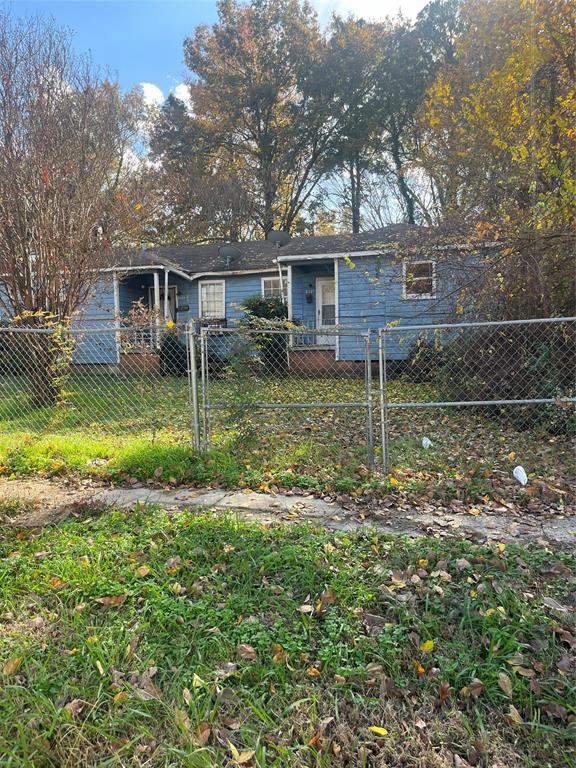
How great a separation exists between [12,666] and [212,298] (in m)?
14.6

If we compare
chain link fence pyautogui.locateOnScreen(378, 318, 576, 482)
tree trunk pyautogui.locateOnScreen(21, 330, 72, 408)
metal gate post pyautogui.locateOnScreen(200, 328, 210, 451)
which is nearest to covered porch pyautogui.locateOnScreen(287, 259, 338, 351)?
chain link fence pyautogui.locateOnScreen(378, 318, 576, 482)

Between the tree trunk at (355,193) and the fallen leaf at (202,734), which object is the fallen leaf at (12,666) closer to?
the fallen leaf at (202,734)

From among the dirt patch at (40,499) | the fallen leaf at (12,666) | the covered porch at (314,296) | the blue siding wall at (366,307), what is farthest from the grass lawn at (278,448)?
the covered porch at (314,296)

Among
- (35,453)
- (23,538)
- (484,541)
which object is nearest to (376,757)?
(484,541)

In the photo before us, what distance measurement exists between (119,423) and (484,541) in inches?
237

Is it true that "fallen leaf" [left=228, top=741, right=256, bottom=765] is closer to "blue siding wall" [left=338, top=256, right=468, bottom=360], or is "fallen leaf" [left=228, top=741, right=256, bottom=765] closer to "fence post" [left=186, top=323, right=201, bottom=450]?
"fence post" [left=186, top=323, right=201, bottom=450]

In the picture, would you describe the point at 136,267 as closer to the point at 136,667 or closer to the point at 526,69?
the point at 526,69

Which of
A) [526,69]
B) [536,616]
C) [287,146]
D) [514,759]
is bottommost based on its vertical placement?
[514,759]

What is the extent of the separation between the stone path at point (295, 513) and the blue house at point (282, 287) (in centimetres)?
753

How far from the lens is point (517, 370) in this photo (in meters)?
7.22

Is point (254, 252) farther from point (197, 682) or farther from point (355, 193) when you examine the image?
point (197, 682)

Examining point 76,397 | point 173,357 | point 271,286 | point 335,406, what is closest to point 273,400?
point 335,406

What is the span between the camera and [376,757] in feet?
6.25

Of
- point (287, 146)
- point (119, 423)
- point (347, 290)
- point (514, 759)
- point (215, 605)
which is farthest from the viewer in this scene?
point (287, 146)
